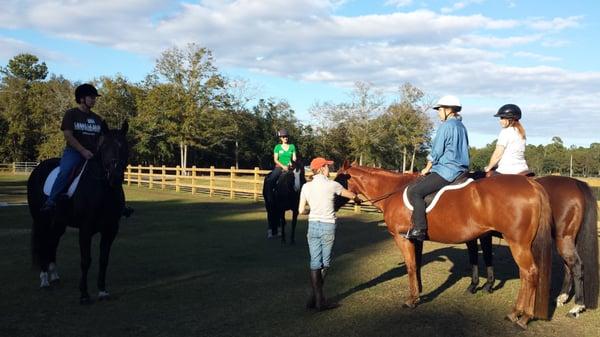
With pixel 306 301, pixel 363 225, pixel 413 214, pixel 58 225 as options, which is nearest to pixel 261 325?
pixel 306 301

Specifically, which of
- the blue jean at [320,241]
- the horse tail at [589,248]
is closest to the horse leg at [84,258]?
the blue jean at [320,241]

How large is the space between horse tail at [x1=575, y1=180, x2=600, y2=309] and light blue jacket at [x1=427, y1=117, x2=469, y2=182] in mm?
1729

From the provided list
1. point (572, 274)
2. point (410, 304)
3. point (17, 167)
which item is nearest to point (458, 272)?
point (572, 274)

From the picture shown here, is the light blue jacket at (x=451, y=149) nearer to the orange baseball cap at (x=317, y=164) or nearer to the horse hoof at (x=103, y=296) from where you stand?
the orange baseball cap at (x=317, y=164)

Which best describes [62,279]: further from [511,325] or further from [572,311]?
[572,311]

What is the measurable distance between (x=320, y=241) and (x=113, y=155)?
2.89 m

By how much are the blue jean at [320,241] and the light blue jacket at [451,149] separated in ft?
5.51

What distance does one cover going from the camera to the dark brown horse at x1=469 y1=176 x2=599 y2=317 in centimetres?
604

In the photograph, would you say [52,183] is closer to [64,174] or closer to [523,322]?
[64,174]

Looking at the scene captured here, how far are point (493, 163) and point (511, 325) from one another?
8.03 ft

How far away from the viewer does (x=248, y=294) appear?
661 cm

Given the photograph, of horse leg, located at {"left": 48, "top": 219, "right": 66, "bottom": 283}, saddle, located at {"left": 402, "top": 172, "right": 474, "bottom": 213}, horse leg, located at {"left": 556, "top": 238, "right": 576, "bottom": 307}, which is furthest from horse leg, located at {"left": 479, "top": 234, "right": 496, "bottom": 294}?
horse leg, located at {"left": 48, "top": 219, "right": 66, "bottom": 283}

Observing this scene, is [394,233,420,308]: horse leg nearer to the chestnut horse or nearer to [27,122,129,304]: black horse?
the chestnut horse

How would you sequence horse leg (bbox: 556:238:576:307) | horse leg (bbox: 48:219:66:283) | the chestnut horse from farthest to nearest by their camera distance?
horse leg (bbox: 48:219:66:283)
horse leg (bbox: 556:238:576:307)
the chestnut horse
